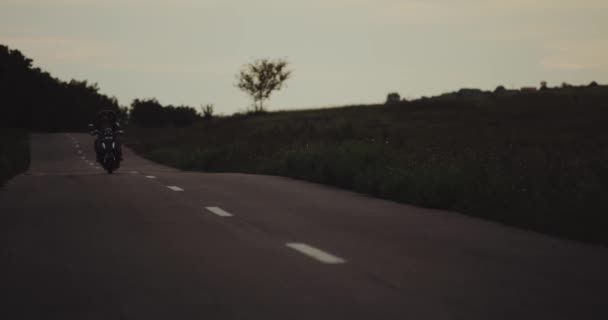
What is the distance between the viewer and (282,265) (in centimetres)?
779

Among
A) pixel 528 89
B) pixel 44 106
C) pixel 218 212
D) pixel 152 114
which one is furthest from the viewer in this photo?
pixel 152 114

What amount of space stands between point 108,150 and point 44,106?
319 feet

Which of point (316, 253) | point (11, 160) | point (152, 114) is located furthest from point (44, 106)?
point (316, 253)

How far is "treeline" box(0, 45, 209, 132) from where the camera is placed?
112125mm

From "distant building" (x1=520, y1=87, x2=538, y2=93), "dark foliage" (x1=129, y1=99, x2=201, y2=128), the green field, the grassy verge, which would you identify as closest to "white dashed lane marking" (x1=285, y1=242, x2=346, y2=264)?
the green field

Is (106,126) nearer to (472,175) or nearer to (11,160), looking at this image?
(11,160)

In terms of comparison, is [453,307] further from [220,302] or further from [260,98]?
[260,98]

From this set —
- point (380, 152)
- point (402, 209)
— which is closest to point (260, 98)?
point (380, 152)

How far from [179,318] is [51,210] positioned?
8196 mm

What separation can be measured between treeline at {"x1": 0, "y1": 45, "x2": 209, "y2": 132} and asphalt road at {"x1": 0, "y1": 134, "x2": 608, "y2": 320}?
329 feet

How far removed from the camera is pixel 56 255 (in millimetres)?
8500

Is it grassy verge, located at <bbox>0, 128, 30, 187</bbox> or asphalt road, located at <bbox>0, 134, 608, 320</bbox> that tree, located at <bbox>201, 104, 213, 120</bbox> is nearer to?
A: grassy verge, located at <bbox>0, 128, 30, 187</bbox>

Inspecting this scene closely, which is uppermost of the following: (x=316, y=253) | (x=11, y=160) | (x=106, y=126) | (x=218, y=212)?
(x=106, y=126)

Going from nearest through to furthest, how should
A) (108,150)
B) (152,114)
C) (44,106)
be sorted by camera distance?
(108,150)
(44,106)
(152,114)
